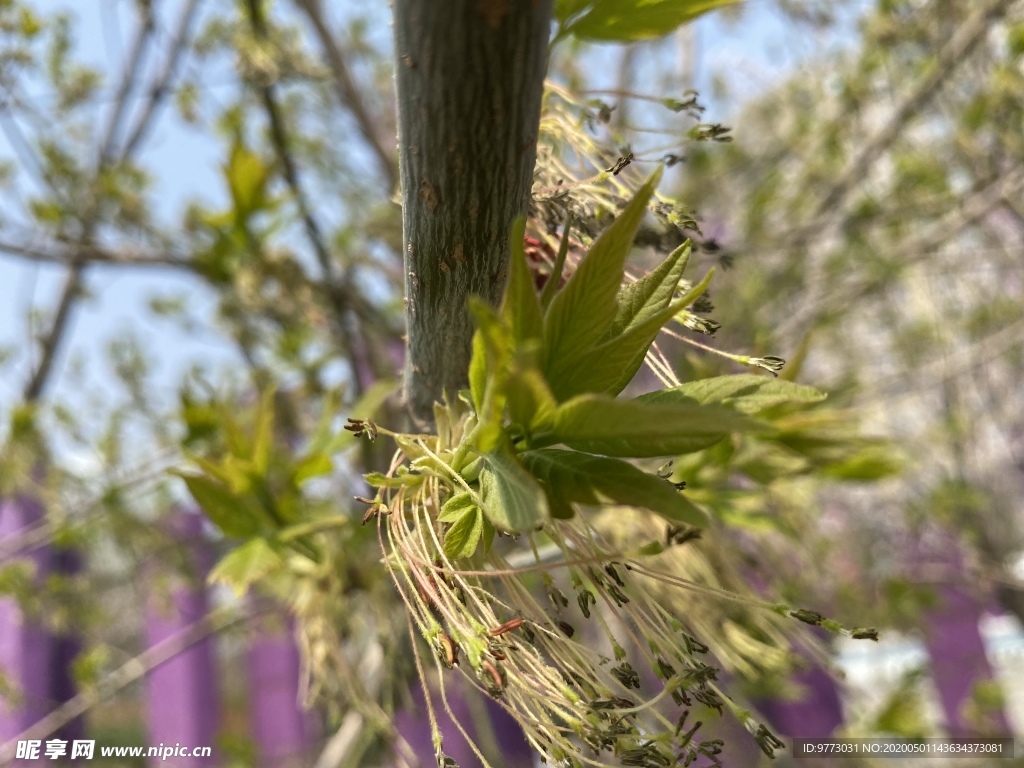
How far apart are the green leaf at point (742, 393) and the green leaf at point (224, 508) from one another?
15.7 inches

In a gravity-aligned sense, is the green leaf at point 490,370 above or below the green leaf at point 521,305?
below

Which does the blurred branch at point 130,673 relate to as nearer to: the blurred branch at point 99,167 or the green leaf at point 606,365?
the blurred branch at point 99,167

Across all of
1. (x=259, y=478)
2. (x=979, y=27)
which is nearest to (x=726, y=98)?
(x=979, y=27)

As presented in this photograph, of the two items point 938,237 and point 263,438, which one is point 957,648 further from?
point 263,438

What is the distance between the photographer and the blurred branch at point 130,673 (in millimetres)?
915

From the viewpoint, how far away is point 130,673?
37.9 inches

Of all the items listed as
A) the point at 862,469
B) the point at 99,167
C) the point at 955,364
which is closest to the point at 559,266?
the point at 862,469

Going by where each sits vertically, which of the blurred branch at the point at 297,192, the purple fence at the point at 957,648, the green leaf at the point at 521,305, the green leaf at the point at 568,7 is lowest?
the purple fence at the point at 957,648

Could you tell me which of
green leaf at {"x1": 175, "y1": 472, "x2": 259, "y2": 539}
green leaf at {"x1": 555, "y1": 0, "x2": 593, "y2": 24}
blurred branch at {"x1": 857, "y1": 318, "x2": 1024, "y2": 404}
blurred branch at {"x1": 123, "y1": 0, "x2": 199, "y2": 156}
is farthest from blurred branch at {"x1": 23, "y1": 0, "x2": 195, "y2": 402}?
blurred branch at {"x1": 857, "y1": 318, "x2": 1024, "y2": 404}

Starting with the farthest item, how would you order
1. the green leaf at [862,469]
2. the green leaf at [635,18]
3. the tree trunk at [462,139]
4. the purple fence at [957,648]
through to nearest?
the purple fence at [957,648]
the green leaf at [862,469]
the green leaf at [635,18]
the tree trunk at [462,139]

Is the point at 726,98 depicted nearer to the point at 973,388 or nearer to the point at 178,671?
the point at 973,388

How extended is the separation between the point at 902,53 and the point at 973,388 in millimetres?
989

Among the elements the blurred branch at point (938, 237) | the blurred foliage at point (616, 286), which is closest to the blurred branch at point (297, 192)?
the blurred foliage at point (616, 286)

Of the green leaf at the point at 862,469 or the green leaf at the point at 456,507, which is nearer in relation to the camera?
the green leaf at the point at 456,507
